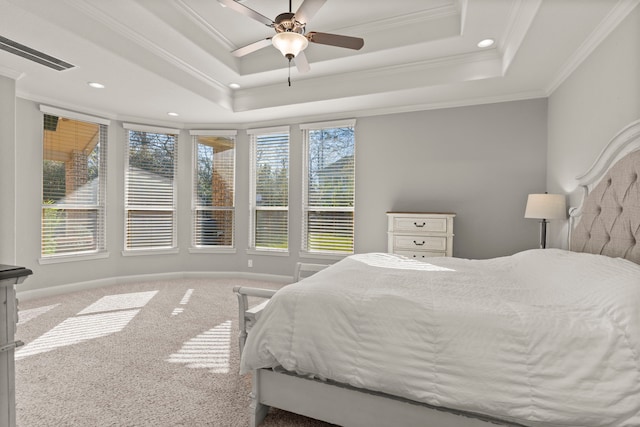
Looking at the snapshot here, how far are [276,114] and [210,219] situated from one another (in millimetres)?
2170

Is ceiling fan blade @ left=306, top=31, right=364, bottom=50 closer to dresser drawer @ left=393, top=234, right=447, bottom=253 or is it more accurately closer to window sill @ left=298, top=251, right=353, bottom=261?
dresser drawer @ left=393, top=234, right=447, bottom=253

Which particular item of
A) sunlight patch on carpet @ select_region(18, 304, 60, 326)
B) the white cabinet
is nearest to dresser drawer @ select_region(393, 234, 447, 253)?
the white cabinet

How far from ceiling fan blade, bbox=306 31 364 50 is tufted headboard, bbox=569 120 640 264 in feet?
6.29

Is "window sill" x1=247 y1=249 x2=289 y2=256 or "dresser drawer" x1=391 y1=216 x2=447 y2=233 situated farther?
"window sill" x1=247 y1=249 x2=289 y2=256

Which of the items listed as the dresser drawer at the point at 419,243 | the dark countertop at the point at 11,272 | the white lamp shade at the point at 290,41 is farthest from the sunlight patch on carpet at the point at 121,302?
the white lamp shade at the point at 290,41

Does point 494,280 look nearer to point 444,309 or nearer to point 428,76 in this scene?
point 444,309

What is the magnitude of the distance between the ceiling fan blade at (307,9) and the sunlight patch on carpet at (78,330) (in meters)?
3.23

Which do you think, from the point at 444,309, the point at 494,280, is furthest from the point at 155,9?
the point at 494,280

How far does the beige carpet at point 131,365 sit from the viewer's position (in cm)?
184

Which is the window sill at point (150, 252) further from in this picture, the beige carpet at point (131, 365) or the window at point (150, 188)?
the beige carpet at point (131, 365)

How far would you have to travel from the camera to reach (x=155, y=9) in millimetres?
2898

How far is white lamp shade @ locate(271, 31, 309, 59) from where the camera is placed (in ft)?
7.36

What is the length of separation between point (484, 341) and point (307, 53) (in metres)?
3.54

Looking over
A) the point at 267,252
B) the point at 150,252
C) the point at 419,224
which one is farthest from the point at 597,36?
the point at 150,252
